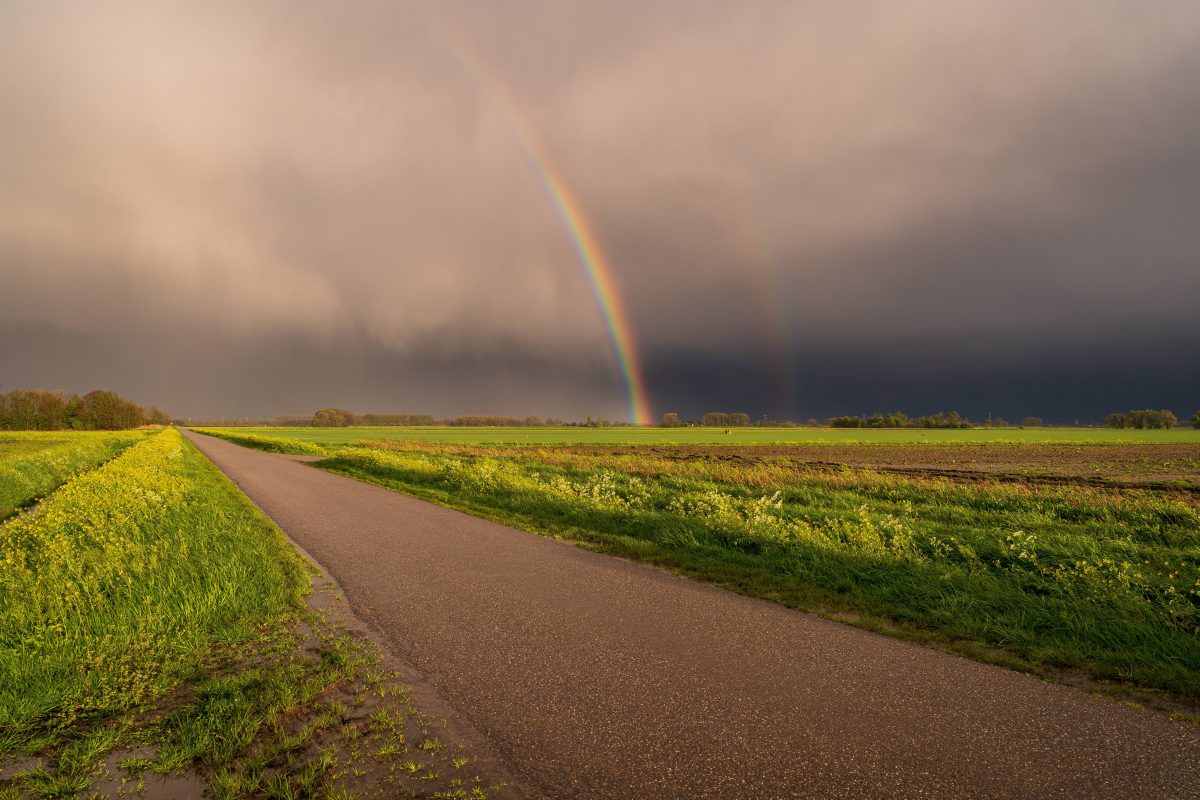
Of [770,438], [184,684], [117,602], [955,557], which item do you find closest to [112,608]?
[117,602]

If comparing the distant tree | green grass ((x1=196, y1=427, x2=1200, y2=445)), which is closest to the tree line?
green grass ((x1=196, y1=427, x2=1200, y2=445))

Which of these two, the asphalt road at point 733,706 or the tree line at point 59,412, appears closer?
the asphalt road at point 733,706

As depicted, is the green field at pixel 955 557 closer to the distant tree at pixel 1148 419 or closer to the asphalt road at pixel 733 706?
the asphalt road at pixel 733 706

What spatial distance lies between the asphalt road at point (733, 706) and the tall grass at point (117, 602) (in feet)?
5.78

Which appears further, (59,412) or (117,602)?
(59,412)

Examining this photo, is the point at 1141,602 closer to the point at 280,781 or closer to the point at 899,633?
the point at 899,633

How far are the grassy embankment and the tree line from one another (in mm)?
182906

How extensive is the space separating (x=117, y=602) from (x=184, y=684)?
296cm

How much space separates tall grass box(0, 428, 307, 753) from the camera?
5145 millimetres

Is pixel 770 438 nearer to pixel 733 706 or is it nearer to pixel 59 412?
pixel 733 706

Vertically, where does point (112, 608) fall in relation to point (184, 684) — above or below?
above

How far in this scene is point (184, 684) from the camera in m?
5.38

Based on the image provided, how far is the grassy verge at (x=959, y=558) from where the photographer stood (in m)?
6.46

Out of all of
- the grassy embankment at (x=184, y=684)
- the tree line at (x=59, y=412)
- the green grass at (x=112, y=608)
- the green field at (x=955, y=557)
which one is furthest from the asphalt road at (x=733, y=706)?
the tree line at (x=59, y=412)
